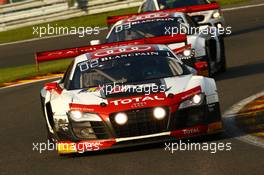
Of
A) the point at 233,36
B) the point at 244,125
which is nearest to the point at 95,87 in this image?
the point at 244,125

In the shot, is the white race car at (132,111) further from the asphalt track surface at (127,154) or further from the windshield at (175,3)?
the windshield at (175,3)

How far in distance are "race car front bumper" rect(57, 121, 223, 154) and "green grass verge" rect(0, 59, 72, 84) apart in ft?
36.3

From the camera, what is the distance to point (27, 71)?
23.3 metres

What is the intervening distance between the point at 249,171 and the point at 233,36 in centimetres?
1755

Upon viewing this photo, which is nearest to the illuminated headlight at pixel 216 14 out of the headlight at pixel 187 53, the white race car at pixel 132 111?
the headlight at pixel 187 53

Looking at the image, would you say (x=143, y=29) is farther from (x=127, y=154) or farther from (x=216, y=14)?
(x=216, y=14)

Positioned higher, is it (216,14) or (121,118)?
(216,14)

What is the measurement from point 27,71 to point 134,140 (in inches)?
535

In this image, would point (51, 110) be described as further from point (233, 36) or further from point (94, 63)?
point (233, 36)

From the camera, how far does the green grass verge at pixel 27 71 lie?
2217 cm

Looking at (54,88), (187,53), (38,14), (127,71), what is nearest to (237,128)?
(127,71)

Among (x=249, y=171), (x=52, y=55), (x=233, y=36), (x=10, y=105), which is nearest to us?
(x=249, y=171)

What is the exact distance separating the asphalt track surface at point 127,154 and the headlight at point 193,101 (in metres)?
0.46

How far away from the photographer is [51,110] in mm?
10867
